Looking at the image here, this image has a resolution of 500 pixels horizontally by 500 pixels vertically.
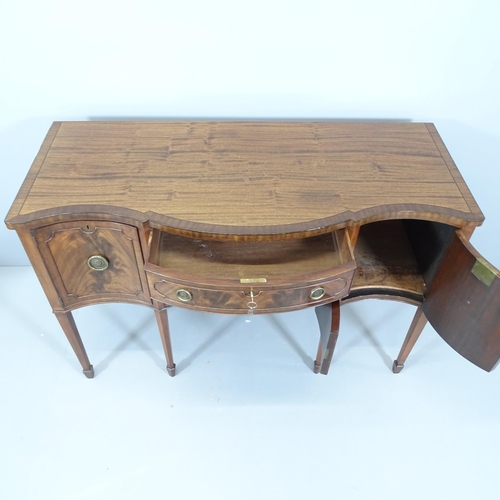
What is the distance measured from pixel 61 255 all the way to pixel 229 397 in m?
0.55

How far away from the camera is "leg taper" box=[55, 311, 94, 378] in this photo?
996 mm

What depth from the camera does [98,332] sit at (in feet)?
4.11

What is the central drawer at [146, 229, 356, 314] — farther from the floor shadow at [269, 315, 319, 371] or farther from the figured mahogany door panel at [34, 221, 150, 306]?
the floor shadow at [269, 315, 319, 371]

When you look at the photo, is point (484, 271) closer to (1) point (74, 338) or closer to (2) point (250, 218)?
(2) point (250, 218)

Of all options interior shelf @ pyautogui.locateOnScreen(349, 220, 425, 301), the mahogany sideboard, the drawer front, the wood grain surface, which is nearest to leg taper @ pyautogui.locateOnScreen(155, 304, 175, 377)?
the mahogany sideboard

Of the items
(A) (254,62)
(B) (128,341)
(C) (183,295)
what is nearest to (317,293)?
(C) (183,295)

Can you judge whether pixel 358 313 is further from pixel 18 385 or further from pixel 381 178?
pixel 18 385

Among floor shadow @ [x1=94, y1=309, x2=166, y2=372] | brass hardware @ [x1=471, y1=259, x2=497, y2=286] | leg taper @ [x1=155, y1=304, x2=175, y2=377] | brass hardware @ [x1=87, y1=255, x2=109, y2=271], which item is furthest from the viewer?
floor shadow @ [x1=94, y1=309, x2=166, y2=372]

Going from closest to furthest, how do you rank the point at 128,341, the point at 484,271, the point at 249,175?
the point at 484,271 → the point at 249,175 → the point at 128,341

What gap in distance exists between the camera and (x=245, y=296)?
807 mm

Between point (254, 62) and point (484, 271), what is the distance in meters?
0.61

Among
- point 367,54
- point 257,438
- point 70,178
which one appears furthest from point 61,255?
point 367,54

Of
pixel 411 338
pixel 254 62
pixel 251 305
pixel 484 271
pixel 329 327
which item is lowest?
pixel 411 338

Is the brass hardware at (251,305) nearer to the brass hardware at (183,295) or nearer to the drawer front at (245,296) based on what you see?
the drawer front at (245,296)
